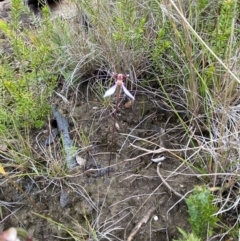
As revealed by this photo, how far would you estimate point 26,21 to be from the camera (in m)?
2.36

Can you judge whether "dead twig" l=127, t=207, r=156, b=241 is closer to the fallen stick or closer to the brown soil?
the brown soil

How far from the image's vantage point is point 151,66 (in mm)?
1803

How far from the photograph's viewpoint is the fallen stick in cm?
153

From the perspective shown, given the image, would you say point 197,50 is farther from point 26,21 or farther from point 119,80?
point 26,21

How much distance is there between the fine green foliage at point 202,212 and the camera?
4.15 feet

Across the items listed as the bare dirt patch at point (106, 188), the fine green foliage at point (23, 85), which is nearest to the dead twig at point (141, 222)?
the bare dirt patch at point (106, 188)

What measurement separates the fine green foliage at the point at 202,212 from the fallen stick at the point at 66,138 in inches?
17.7

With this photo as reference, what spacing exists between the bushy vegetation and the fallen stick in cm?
6

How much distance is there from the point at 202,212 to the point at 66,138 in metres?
0.60

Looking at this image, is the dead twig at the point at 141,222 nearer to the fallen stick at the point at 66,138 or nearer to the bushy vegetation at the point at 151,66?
the bushy vegetation at the point at 151,66

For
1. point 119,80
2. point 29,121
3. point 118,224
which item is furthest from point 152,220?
point 29,121

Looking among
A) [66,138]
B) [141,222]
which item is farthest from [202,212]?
[66,138]

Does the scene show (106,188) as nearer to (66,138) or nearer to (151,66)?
(66,138)

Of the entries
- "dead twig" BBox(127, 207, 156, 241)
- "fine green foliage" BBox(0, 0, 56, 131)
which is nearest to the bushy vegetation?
"fine green foliage" BBox(0, 0, 56, 131)
